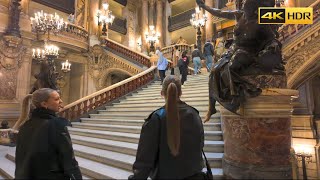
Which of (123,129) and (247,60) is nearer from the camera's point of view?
(247,60)

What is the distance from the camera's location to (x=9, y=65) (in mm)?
9930

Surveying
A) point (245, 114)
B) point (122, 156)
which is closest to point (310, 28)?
point (245, 114)

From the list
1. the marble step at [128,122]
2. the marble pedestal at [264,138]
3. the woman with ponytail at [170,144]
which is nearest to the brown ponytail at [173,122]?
the woman with ponytail at [170,144]

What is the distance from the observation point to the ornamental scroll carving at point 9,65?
9664 mm

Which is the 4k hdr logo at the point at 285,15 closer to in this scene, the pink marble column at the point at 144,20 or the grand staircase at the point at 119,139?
the grand staircase at the point at 119,139

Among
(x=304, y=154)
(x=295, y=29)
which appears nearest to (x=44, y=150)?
(x=295, y=29)

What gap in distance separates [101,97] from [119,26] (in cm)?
1164

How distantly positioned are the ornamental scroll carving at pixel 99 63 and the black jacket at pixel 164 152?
11.7 m

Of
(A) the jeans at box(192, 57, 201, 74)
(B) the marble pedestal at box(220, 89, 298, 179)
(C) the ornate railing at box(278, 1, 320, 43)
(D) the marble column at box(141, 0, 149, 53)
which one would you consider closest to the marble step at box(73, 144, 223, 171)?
(B) the marble pedestal at box(220, 89, 298, 179)

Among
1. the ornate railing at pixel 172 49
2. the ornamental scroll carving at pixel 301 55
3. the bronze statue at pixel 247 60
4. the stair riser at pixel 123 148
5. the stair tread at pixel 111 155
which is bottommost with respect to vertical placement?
the stair tread at pixel 111 155

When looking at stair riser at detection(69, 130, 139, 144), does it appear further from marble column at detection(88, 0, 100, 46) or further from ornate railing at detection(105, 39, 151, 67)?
marble column at detection(88, 0, 100, 46)

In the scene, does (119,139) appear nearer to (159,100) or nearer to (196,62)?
(159,100)

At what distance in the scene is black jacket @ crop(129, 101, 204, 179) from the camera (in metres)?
1.78

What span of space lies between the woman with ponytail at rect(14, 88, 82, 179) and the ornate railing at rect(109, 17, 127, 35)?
53.9ft
